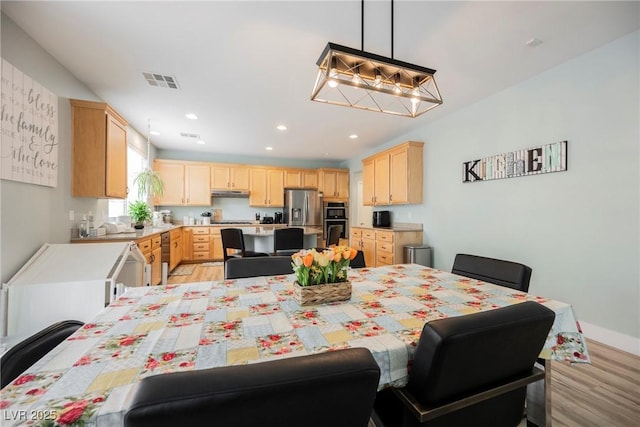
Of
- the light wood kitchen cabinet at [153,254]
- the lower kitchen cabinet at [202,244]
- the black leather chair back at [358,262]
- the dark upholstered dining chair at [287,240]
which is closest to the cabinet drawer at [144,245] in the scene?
the light wood kitchen cabinet at [153,254]

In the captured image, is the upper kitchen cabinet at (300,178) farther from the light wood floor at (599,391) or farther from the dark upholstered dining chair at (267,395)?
the dark upholstered dining chair at (267,395)

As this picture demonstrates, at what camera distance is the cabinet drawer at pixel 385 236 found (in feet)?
13.7

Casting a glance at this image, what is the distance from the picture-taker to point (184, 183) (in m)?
5.91

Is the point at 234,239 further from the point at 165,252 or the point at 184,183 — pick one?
the point at 184,183

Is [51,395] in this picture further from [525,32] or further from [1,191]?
[525,32]

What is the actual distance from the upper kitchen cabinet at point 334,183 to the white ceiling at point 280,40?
3.46 meters

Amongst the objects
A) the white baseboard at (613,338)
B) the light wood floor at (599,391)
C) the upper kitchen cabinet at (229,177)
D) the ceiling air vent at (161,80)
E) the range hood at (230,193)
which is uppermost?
the ceiling air vent at (161,80)

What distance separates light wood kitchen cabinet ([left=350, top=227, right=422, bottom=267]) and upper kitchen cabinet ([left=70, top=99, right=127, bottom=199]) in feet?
12.5

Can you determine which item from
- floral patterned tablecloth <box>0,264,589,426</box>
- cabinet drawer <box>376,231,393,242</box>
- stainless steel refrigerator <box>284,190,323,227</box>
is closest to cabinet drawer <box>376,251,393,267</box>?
cabinet drawer <box>376,231,393,242</box>

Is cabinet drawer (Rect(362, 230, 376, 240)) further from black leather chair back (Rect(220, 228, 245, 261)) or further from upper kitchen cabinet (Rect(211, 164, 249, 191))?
upper kitchen cabinet (Rect(211, 164, 249, 191))

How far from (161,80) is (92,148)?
1.03 meters

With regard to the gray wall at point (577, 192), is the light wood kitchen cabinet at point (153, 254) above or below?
below

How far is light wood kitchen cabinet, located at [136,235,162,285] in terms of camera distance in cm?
319

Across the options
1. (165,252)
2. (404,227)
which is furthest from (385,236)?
(165,252)
